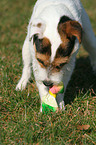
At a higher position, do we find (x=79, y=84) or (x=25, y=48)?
(x=25, y=48)

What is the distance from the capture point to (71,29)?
3234 mm

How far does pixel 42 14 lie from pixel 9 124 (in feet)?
5.92

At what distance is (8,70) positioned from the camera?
5.00 m

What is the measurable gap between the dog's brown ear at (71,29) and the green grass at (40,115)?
4.35ft

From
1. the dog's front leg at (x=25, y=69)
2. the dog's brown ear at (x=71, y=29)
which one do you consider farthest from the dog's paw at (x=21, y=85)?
the dog's brown ear at (x=71, y=29)

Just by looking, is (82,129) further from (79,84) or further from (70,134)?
(79,84)

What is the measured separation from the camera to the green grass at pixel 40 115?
333 centimetres

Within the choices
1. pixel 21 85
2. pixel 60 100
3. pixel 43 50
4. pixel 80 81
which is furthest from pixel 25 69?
pixel 43 50

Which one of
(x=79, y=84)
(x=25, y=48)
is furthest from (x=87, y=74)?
(x=25, y=48)

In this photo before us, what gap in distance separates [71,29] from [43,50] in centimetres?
51

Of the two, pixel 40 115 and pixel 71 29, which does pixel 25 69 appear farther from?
pixel 71 29

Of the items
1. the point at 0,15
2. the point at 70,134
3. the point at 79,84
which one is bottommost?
the point at 70,134

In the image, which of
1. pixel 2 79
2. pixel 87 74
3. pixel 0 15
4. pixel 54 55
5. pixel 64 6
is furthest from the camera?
pixel 0 15

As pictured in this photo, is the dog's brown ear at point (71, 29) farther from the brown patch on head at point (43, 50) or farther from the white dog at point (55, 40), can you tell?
the brown patch on head at point (43, 50)
